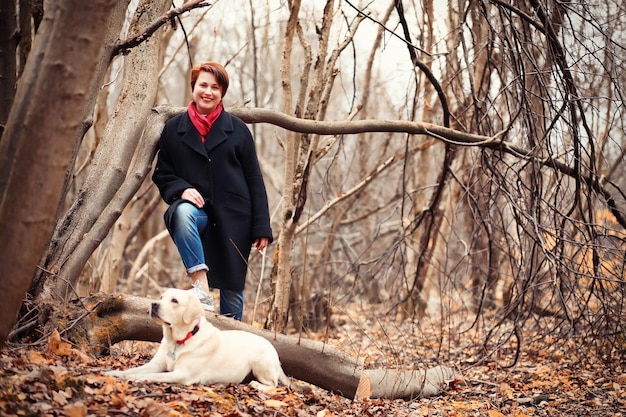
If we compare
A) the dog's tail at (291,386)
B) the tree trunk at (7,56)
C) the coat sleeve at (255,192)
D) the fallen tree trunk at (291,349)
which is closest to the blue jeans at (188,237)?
the fallen tree trunk at (291,349)

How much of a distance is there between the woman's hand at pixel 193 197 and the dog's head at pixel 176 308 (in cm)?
100

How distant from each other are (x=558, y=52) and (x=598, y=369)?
3176 mm

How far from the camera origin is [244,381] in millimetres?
4086

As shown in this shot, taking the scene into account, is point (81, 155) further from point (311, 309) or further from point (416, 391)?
point (416, 391)

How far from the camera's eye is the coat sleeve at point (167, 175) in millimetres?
4574

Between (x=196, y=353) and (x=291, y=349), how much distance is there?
3.82 ft

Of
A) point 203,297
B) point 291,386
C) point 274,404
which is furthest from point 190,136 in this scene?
point 274,404

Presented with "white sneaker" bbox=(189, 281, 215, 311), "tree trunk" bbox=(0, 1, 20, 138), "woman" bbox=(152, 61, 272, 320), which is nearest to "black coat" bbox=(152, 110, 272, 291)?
"woman" bbox=(152, 61, 272, 320)

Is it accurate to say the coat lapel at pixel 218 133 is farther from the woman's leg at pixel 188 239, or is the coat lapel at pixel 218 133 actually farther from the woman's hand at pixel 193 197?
the woman's leg at pixel 188 239

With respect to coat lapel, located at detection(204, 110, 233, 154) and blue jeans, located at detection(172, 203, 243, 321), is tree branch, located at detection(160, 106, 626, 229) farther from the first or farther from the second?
blue jeans, located at detection(172, 203, 243, 321)

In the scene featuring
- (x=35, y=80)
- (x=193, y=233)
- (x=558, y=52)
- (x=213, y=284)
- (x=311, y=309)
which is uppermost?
(x=558, y=52)

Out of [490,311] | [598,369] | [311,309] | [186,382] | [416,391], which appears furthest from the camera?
[490,311]

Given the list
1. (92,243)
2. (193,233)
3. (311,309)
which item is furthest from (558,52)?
(311,309)

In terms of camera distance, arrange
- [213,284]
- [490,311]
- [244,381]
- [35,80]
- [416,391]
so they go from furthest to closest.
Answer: [490,311]
[416,391]
[213,284]
[244,381]
[35,80]
